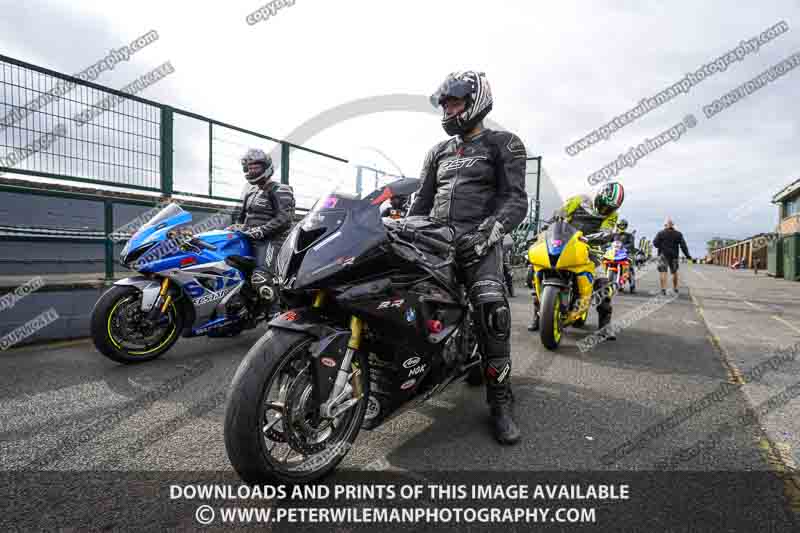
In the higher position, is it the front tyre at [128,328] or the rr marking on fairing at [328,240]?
the rr marking on fairing at [328,240]

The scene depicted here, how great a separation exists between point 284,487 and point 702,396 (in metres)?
3.00

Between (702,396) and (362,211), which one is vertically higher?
(362,211)

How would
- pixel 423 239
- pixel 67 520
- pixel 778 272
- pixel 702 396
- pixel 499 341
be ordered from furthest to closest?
1. pixel 778 272
2. pixel 702 396
3. pixel 499 341
4. pixel 423 239
5. pixel 67 520

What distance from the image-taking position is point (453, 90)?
2709 millimetres

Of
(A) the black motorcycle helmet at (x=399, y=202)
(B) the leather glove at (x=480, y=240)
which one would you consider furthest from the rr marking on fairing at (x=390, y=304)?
(A) the black motorcycle helmet at (x=399, y=202)

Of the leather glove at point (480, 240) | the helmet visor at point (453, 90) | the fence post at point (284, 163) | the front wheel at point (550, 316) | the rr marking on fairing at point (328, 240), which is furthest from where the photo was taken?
the fence post at point (284, 163)

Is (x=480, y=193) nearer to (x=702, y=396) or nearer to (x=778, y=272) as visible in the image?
(x=702, y=396)

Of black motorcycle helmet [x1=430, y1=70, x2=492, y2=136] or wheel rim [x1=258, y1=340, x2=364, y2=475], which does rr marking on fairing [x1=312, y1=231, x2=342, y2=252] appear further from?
black motorcycle helmet [x1=430, y1=70, x2=492, y2=136]

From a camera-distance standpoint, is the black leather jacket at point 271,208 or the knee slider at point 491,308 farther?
the black leather jacket at point 271,208

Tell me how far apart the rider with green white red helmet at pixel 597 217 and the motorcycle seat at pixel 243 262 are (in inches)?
132

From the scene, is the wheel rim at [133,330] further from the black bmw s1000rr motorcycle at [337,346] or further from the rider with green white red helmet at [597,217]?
the rider with green white red helmet at [597,217]

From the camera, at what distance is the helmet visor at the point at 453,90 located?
2699 mm

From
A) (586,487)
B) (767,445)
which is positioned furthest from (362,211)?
(767,445)

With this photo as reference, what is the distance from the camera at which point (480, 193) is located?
2789mm
